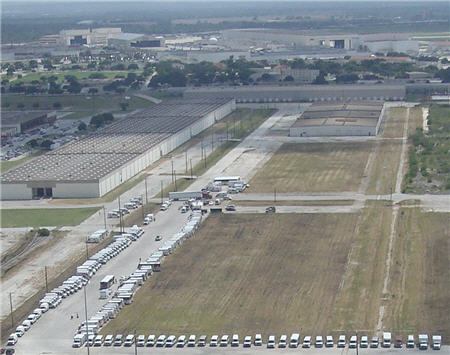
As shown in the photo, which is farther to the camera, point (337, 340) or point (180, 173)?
point (180, 173)

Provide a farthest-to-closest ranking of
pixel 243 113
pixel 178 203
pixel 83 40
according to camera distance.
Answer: pixel 83 40, pixel 243 113, pixel 178 203

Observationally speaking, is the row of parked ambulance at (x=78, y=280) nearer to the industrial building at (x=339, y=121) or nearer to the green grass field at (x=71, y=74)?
the industrial building at (x=339, y=121)

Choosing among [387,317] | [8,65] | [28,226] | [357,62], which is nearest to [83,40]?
[8,65]

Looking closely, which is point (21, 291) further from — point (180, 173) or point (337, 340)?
point (180, 173)

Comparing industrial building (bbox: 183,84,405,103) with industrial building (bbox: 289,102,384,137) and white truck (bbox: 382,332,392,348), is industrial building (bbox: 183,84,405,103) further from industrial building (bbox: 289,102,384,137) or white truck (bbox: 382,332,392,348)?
white truck (bbox: 382,332,392,348)

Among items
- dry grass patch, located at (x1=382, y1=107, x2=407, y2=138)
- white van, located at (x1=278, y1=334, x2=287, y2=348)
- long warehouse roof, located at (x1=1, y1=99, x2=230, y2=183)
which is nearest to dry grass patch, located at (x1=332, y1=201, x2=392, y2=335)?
white van, located at (x1=278, y1=334, x2=287, y2=348)
